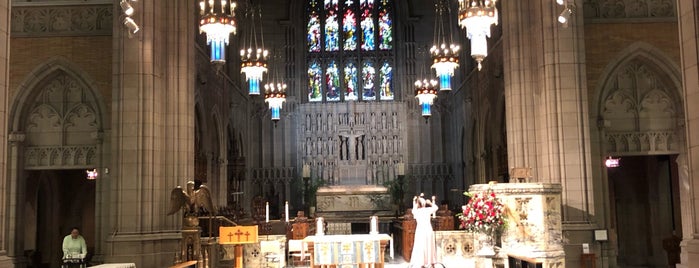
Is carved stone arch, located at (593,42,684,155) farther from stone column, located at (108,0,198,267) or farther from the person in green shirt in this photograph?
the person in green shirt

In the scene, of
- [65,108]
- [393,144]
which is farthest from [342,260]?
[393,144]

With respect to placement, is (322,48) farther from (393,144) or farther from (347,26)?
(393,144)

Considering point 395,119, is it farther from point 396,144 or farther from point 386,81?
point 386,81

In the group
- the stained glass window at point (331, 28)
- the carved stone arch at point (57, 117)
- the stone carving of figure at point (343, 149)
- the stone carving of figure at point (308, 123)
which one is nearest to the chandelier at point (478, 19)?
the carved stone arch at point (57, 117)

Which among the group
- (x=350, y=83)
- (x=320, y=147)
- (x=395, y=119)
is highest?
(x=350, y=83)

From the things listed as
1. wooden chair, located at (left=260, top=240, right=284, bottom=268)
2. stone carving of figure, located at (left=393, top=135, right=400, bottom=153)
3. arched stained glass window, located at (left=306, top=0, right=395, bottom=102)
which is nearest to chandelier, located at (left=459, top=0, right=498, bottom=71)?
wooden chair, located at (left=260, top=240, right=284, bottom=268)

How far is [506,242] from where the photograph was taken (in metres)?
15.4

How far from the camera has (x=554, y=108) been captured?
61.6 ft

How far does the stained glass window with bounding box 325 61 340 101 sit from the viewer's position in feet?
127

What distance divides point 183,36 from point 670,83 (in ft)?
47.7

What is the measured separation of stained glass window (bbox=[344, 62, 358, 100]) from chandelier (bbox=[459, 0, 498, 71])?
2188 cm

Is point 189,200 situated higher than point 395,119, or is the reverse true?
point 395,119

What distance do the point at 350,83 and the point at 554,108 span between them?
20.9 m

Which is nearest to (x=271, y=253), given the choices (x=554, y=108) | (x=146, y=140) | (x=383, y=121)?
A: (x=146, y=140)
